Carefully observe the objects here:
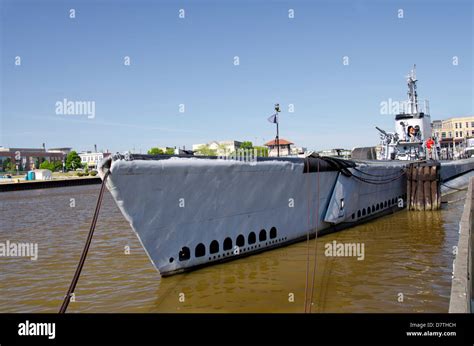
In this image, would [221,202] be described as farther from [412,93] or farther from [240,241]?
[412,93]

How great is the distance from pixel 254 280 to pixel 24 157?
12698cm

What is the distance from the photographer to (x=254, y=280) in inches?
Result: 352

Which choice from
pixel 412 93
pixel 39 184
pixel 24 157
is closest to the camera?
pixel 412 93

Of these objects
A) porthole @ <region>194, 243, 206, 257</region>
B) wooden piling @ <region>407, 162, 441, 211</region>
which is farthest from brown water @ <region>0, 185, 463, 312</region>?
wooden piling @ <region>407, 162, 441, 211</region>

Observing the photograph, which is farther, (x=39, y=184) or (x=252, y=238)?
(x=39, y=184)

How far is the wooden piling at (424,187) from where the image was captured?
18938 millimetres

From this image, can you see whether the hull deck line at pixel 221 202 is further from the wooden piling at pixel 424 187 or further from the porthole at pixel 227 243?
the wooden piling at pixel 424 187

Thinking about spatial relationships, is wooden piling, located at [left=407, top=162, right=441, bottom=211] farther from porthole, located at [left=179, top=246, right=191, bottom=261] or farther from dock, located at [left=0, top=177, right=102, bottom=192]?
dock, located at [left=0, top=177, right=102, bottom=192]

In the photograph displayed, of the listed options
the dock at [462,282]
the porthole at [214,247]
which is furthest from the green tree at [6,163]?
the dock at [462,282]

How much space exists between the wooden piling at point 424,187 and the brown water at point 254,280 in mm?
5075

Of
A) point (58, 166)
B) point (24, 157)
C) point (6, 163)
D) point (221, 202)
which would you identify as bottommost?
point (221, 202)

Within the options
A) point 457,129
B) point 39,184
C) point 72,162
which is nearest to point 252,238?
point 39,184

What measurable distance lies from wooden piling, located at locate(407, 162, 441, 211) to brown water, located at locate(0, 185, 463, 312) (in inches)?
200
